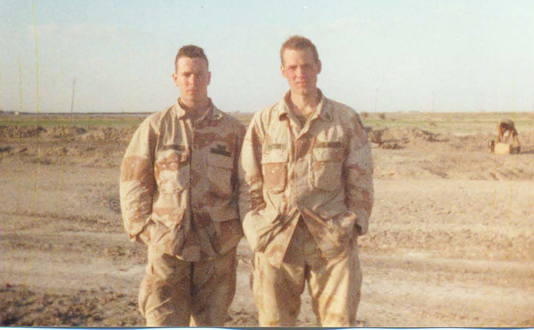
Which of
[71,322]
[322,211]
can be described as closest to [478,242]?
[322,211]

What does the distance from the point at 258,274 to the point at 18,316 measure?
283 centimetres

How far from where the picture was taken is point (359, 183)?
3256 mm

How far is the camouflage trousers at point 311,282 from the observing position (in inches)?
126

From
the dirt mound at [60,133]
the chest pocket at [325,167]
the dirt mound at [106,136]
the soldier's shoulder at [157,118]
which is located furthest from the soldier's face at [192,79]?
the dirt mound at [60,133]

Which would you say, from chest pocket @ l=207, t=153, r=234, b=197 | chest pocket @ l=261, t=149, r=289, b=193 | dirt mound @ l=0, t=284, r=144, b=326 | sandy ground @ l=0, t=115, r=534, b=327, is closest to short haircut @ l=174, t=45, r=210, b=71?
chest pocket @ l=207, t=153, r=234, b=197

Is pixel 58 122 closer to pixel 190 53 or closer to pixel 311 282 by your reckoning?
pixel 190 53

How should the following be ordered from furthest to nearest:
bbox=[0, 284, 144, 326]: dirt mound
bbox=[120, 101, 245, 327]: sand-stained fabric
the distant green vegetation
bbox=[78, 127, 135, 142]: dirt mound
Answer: the distant green vegetation, bbox=[78, 127, 135, 142]: dirt mound, bbox=[0, 284, 144, 326]: dirt mound, bbox=[120, 101, 245, 327]: sand-stained fabric

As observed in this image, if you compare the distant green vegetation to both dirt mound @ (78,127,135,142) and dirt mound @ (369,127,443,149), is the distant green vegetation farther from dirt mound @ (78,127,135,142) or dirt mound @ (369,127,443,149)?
dirt mound @ (369,127,443,149)

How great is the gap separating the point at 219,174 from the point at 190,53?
0.80m

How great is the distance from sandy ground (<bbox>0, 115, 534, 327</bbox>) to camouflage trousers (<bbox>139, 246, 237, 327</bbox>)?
4.64 feet

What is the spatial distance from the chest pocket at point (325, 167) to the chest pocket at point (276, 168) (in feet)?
0.61

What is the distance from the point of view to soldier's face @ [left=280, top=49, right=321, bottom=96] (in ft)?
10.5

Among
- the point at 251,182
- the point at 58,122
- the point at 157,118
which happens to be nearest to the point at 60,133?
the point at 58,122

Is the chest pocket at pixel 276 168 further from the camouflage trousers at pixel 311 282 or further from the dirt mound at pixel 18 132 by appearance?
the dirt mound at pixel 18 132
